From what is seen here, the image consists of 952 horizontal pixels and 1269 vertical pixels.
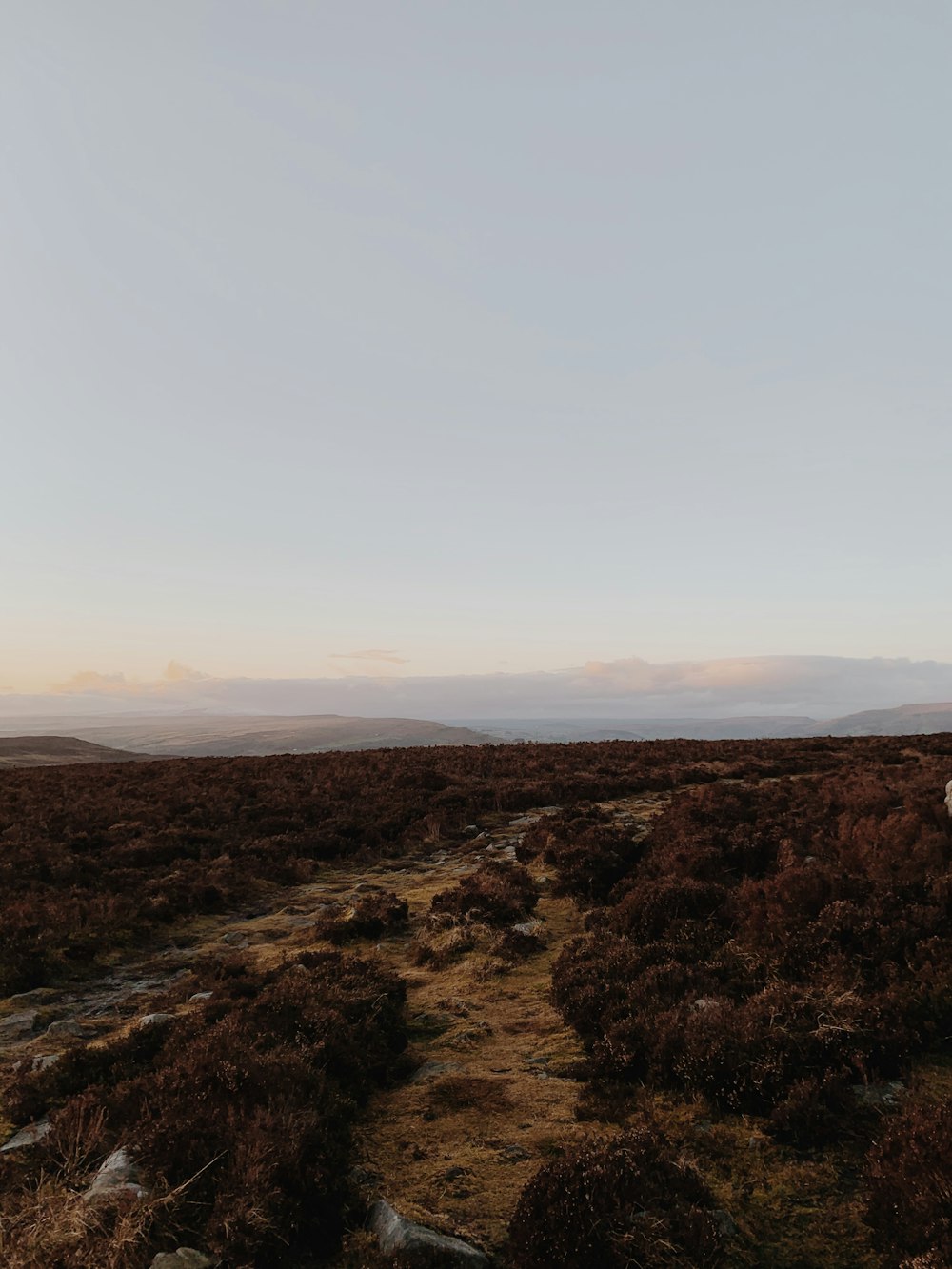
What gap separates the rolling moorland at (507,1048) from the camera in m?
4.68

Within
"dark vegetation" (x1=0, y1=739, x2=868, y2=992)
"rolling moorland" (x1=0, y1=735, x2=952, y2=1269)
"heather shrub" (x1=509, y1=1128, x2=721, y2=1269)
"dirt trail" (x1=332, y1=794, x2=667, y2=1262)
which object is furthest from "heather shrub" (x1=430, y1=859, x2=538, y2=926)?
"heather shrub" (x1=509, y1=1128, x2=721, y2=1269)

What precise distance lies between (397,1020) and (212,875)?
9.48m

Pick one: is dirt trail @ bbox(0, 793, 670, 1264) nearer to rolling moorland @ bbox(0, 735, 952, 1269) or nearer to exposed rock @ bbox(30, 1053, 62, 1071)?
rolling moorland @ bbox(0, 735, 952, 1269)

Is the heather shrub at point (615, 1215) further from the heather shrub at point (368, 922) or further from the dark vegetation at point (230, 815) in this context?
the dark vegetation at point (230, 815)

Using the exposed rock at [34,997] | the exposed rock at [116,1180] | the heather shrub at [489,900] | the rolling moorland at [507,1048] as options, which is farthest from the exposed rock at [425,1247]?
the exposed rock at [34,997]

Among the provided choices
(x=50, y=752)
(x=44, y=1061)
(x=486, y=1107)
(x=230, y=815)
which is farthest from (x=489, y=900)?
(x=50, y=752)

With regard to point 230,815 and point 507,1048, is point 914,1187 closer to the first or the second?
point 507,1048

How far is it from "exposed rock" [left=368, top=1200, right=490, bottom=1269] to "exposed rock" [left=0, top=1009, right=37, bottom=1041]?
7.41 m

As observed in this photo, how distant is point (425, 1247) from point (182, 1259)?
5.42ft

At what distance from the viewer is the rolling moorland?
15.3ft

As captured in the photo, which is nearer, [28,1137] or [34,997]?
[28,1137]

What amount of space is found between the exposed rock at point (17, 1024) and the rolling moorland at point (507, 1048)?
0.10 m

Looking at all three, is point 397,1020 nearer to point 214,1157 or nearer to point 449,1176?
point 449,1176

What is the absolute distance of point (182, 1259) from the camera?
169 inches
